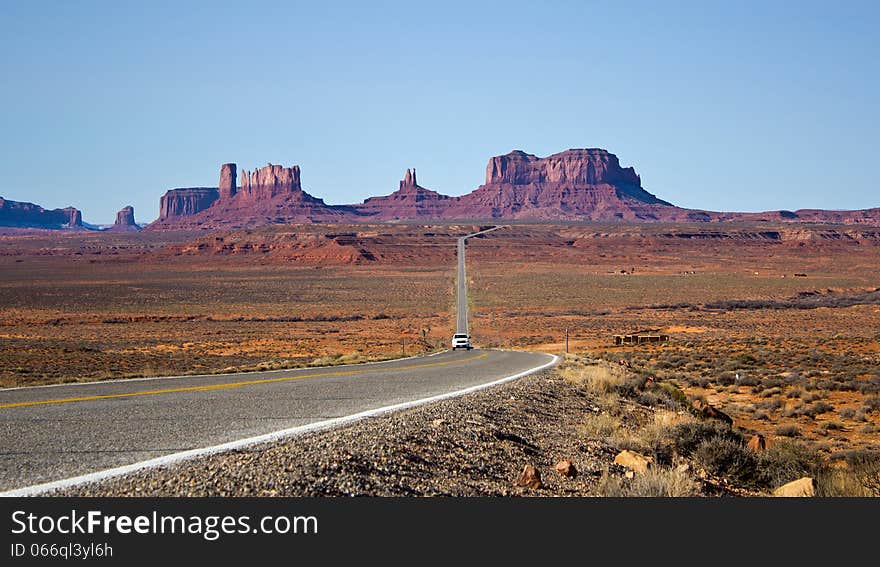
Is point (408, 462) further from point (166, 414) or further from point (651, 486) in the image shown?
point (166, 414)

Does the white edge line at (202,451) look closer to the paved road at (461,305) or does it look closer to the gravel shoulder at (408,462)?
the gravel shoulder at (408,462)

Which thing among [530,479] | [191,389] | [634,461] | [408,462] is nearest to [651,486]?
[530,479]

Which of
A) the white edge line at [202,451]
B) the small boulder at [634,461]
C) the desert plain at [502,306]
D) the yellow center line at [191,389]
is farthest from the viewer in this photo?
the desert plain at [502,306]

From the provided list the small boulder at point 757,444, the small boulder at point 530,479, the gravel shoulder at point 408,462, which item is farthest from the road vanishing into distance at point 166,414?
the small boulder at point 757,444

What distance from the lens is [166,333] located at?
174ft

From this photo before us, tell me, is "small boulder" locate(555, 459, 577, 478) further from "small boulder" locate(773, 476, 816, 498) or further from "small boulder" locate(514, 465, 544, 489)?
"small boulder" locate(773, 476, 816, 498)

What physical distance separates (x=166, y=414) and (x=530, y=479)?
15.5 ft

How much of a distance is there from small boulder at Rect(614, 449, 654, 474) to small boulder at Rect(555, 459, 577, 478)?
34.3 inches

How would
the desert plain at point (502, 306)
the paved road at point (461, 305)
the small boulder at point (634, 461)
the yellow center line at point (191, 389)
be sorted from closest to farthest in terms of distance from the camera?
the small boulder at point (634, 461)
the yellow center line at point (191, 389)
the desert plain at point (502, 306)
the paved road at point (461, 305)

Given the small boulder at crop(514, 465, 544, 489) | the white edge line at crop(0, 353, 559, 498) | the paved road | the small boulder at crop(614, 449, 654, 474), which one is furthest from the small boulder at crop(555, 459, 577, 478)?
the paved road

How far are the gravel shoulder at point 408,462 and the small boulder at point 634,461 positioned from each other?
0.16m

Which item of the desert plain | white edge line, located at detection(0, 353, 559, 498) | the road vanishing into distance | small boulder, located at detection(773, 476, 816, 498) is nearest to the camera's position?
white edge line, located at detection(0, 353, 559, 498)

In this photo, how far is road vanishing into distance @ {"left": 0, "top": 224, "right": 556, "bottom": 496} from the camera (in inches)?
287

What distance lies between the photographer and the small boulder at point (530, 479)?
25.9ft
